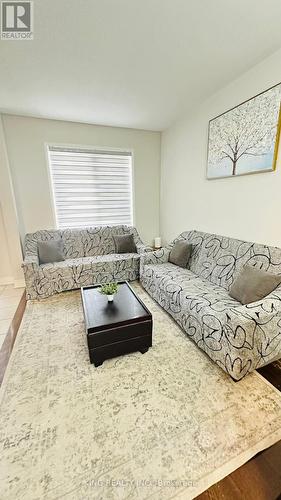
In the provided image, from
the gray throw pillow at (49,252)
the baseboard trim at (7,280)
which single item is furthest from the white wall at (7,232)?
the gray throw pillow at (49,252)

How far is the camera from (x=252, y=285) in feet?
6.10

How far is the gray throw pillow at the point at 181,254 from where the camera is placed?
2.91 metres

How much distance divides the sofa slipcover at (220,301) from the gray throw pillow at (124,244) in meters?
0.55

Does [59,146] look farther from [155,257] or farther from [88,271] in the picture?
[155,257]

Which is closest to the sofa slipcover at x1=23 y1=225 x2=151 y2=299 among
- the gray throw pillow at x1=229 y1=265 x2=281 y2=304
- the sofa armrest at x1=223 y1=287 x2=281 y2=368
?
the gray throw pillow at x1=229 y1=265 x2=281 y2=304

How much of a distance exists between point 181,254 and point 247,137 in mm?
1575

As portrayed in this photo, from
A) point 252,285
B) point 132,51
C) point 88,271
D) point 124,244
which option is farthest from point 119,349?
point 132,51

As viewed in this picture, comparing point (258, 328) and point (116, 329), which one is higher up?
point (258, 328)

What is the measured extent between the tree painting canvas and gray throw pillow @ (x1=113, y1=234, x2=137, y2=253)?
5.34 feet

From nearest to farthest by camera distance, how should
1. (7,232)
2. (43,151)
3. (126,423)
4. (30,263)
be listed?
(126,423), (30,263), (7,232), (43,151)

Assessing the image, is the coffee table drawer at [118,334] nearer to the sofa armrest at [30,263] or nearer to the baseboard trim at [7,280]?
the sofa armrest at [30,263]

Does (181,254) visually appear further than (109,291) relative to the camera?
Yes

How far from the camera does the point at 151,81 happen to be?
88.6 inches

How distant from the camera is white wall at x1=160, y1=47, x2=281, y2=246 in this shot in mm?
2066
